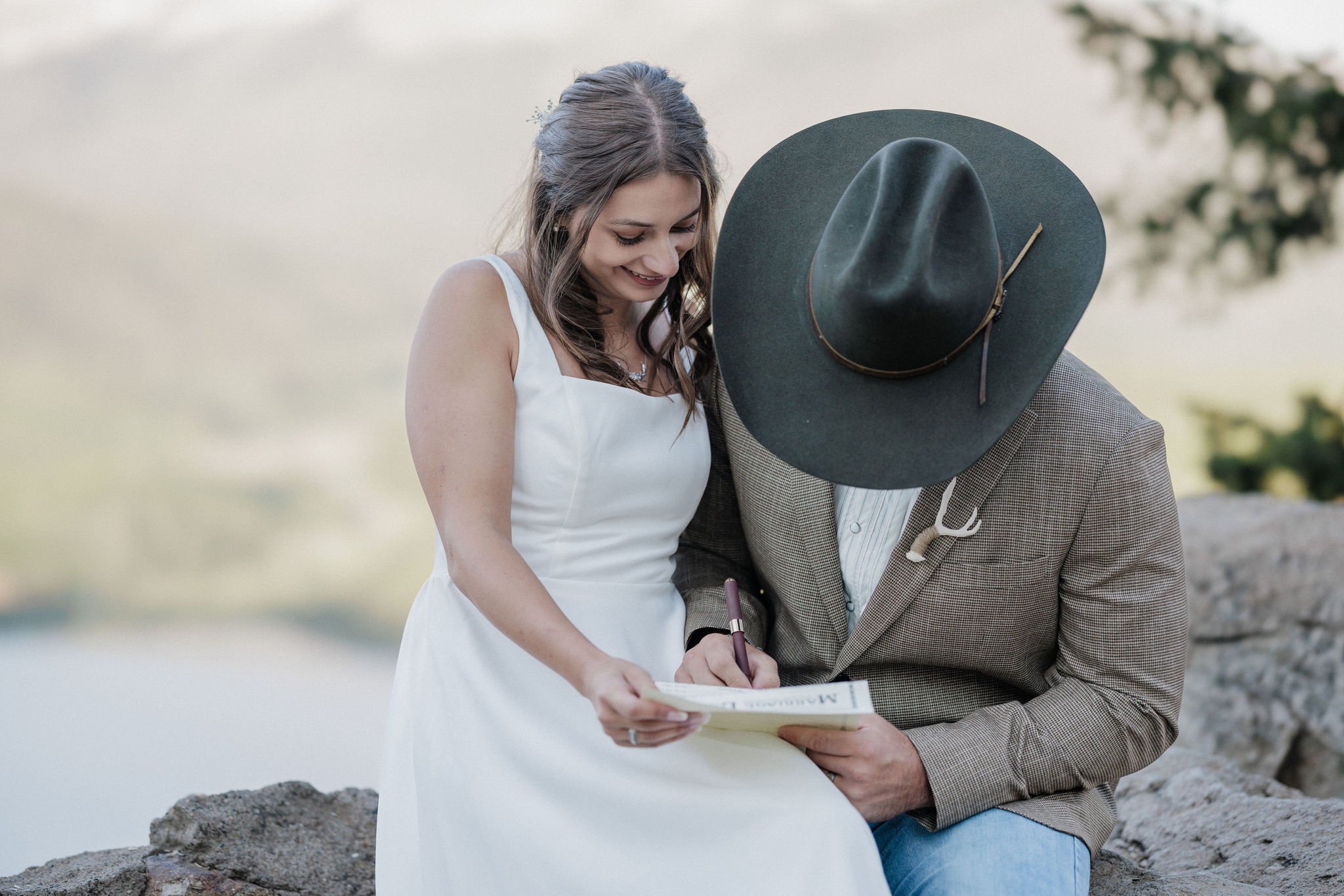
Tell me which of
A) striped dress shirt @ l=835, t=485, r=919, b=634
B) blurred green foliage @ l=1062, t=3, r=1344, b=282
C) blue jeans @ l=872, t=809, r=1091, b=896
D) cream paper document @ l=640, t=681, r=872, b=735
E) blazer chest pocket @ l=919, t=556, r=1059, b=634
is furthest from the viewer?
blurred green foliage @ l=1062, t=3, r=1344, b=282

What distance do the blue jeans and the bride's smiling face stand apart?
0.95 m

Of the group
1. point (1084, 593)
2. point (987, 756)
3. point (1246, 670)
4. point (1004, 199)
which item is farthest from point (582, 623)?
point (1246, 670)

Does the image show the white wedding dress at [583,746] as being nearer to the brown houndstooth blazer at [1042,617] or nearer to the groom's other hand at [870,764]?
the groom's other hand at [870,764]

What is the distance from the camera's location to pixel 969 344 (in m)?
1.59

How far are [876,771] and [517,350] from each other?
819 mm

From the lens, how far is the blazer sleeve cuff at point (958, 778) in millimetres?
1675

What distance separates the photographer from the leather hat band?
5.09ft

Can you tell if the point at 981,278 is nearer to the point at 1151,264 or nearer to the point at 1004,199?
the point at 1004,199

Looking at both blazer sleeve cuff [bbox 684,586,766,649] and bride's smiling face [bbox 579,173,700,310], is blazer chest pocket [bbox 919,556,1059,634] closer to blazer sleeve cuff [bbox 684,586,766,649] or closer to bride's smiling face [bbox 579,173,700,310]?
blazer sleeve cuff [bbox 684,586,766,649]

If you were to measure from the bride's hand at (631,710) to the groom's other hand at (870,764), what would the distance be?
0.25 metres

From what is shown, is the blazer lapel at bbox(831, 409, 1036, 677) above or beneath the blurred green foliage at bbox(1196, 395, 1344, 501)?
above

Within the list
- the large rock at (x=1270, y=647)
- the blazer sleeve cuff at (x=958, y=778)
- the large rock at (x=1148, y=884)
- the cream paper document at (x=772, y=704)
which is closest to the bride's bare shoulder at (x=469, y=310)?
the cream paper document at (x=772, y=704)

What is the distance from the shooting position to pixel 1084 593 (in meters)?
1.73

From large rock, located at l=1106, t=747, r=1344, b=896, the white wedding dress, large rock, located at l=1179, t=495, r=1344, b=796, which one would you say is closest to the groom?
the white wedding dress
